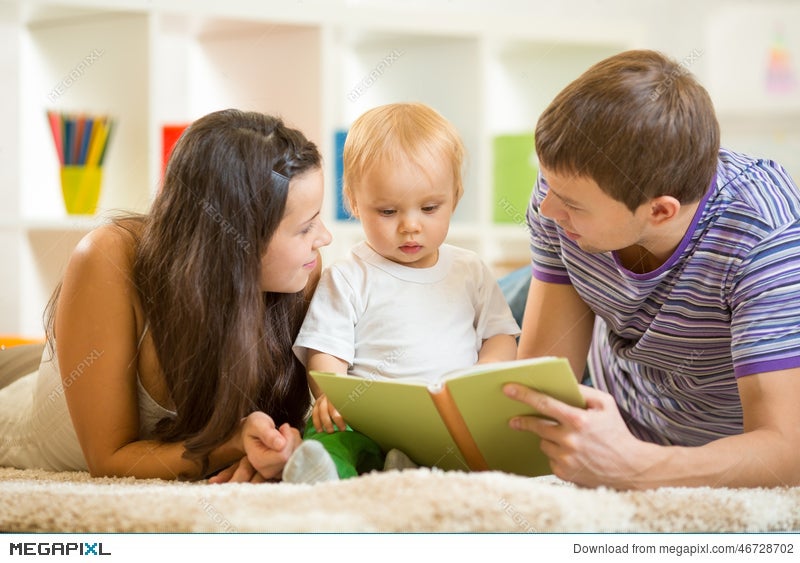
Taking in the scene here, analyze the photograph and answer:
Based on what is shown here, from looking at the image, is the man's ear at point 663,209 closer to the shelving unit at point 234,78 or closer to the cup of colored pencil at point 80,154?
the shelving unit at point 234,78

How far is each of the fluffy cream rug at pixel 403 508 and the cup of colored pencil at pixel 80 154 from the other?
155 centimetres

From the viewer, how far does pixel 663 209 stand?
1.17m

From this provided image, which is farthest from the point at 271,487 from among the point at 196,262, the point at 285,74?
the point at 285,74

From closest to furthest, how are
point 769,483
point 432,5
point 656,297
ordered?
point 769,483 → point 656,297 → point 432,5

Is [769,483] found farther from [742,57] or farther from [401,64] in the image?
[742,57]

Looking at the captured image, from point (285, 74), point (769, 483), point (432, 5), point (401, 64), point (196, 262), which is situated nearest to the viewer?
point (769, 483)

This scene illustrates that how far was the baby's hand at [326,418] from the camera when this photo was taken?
115cm

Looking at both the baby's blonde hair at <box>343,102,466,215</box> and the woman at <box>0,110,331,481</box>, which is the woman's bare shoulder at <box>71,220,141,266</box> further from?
the baby's blonde hair at <box>343,102,466,215</box>

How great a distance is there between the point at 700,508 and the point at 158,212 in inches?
30.0

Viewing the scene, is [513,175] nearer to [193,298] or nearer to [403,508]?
[193,298]

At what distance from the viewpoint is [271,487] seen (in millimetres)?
983

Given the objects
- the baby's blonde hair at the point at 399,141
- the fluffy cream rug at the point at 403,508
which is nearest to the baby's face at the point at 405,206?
the baby's blonde hair at the point at 399,141

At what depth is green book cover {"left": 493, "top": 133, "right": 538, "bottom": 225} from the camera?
8.84 ft
